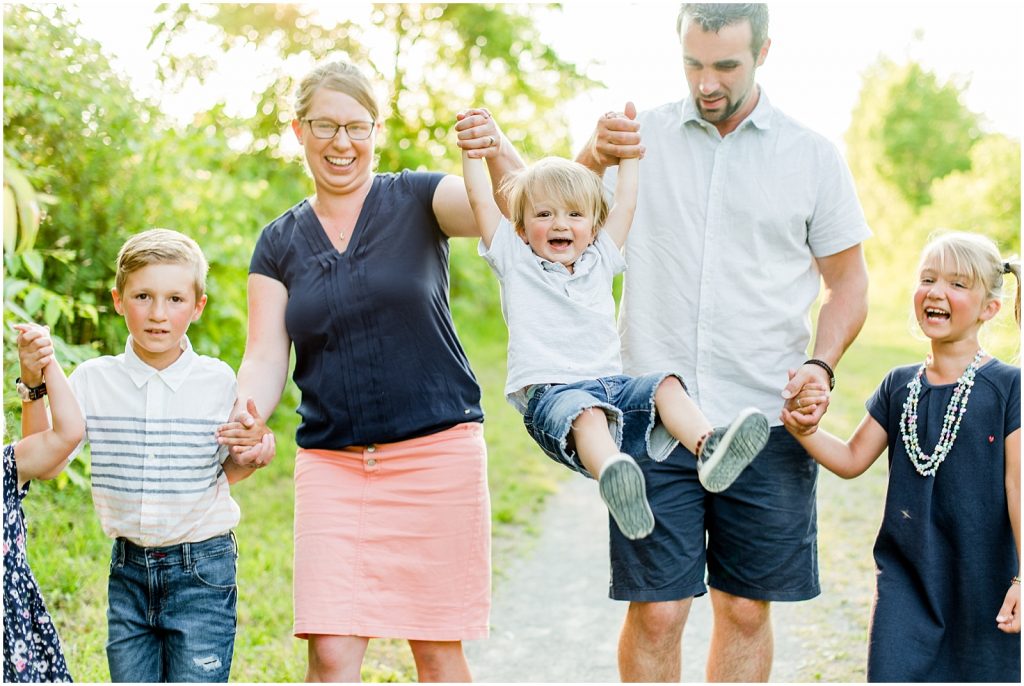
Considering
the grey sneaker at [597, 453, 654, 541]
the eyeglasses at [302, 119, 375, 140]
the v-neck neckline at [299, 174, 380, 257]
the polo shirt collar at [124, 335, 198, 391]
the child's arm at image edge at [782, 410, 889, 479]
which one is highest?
the eyeglasses at [302, 119, 375, 140]

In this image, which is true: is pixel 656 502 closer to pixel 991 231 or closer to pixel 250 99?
pixel 250 99

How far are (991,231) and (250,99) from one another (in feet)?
36.8

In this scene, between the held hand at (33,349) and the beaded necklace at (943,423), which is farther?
the beaded necklace at (943,423)

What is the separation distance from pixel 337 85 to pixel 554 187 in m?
0.71

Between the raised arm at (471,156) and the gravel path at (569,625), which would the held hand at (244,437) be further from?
the gravel path at (569,625)

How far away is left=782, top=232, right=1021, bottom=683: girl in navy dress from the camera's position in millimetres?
2879

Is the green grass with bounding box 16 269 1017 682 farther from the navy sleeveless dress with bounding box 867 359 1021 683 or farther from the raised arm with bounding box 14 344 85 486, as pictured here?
the raised arm with bounding box 14 344 85 486

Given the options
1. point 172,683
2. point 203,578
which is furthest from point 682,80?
point 172,683

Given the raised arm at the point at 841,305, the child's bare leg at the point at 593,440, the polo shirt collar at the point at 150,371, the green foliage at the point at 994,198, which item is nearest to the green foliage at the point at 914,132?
the green foliage at the point at 994,198

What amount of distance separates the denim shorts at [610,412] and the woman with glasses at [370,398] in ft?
1.22

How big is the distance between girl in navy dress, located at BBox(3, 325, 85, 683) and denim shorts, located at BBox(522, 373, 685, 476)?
1.18 metres

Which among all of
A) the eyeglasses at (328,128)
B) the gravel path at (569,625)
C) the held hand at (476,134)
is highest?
the eyeglasses at (328,128)

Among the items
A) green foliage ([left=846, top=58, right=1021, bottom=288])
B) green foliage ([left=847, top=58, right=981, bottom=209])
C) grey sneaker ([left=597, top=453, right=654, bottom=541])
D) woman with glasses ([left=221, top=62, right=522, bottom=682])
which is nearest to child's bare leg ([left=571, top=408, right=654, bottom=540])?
grey sneaker ([left=597, top=453, right=654, bottom=541])

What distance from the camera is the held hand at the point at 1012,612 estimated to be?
2.78 metres
